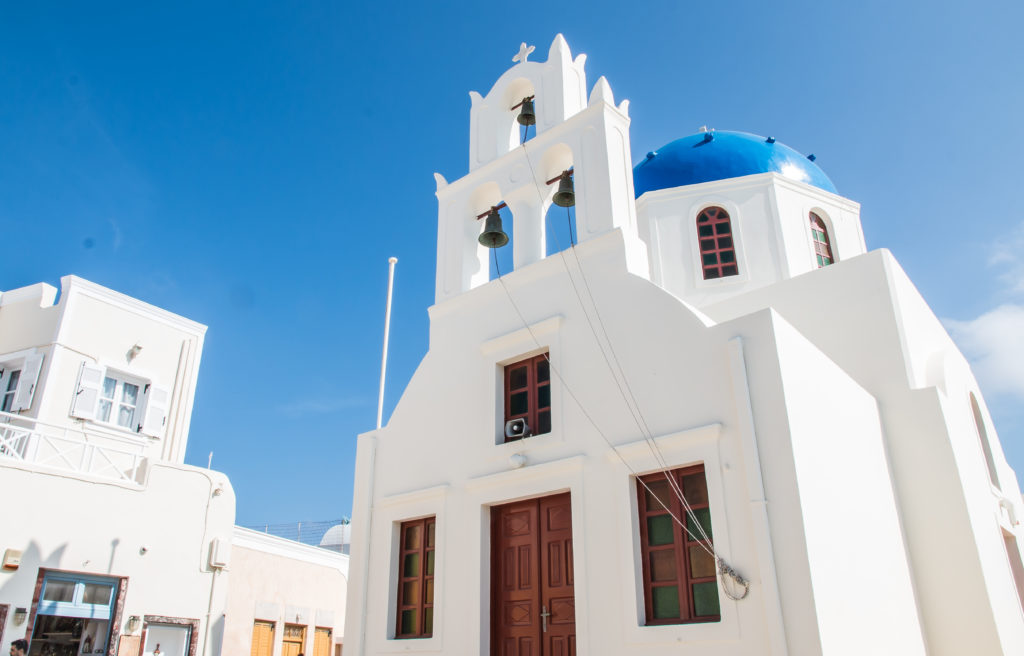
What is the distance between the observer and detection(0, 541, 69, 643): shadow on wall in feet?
33.8

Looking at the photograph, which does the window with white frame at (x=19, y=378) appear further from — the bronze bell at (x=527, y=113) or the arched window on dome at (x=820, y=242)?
A: the arched window on dome at (x=820, y=242)

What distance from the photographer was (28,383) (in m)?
13.8

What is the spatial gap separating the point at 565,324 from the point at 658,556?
297cm

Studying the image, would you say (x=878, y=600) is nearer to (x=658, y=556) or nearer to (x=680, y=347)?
(x=658, y=556)

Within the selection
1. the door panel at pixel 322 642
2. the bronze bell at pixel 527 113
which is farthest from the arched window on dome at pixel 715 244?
the door panel at pixel 322 642

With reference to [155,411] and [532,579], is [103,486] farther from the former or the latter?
[532,579]

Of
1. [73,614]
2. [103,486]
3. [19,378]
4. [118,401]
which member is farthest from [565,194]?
[19,378]

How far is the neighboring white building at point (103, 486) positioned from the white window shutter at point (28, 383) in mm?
25

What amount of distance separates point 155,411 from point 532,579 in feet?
33.4

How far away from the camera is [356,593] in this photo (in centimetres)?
980

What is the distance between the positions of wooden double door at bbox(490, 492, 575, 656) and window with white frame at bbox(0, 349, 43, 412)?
32.1 feet

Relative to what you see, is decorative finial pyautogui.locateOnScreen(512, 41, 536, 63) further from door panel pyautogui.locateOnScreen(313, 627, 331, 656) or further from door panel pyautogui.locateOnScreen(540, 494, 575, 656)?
door panel pyautogui.locateOnScreen(313, 627, 331, 656)

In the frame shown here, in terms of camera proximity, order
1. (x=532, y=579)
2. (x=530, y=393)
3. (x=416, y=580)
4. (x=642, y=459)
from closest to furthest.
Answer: (x=642, y=459), (x=532, y=579), (x=530, y=393), (x=416, y=580)

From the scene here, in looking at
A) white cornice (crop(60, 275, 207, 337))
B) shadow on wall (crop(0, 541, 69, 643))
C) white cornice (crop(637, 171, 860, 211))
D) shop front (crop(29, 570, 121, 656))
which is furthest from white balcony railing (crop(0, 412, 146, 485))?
white cornice (crop(637, 171, 860, 211))
